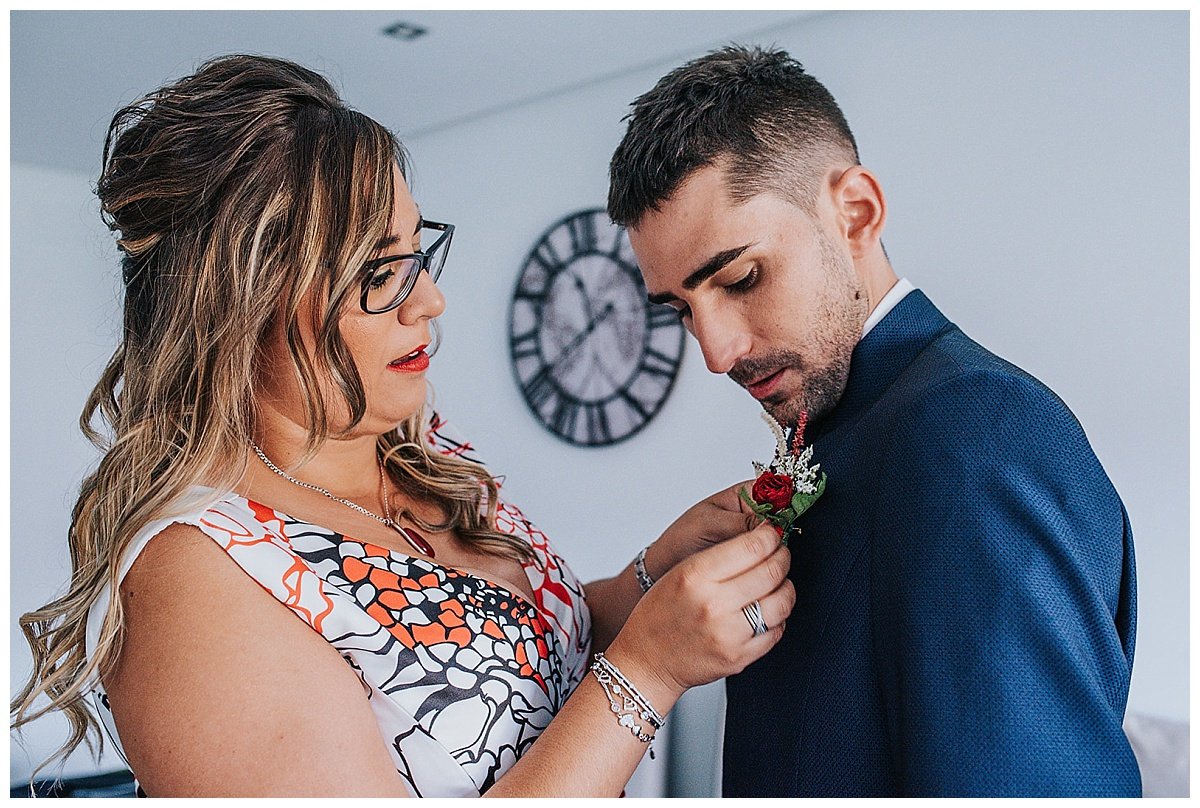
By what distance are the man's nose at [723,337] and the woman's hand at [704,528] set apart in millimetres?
178

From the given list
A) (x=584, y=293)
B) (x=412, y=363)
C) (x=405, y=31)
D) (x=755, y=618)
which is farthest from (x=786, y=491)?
(x=584, y=293)

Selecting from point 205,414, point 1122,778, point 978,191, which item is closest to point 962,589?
point 1122,778

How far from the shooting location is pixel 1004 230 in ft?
9.04

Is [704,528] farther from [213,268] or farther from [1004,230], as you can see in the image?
[1004,230]

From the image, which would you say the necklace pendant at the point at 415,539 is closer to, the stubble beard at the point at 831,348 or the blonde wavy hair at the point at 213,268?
the blonde wavy hair at the point at 213,268

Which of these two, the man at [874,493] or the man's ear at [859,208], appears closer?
the man at [874,493]

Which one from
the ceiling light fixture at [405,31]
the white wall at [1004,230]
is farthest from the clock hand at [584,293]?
the ceiling light fixture at [405,31]

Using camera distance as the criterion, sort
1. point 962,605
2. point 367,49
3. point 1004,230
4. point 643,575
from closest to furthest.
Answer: point 962,605
point 643,575
point 1004,230
point 367,49

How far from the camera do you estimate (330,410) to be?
136 centimetres

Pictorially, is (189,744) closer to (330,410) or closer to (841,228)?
(330,410)

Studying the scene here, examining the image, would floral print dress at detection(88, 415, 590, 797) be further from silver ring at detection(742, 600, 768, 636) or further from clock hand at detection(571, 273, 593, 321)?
clock hand at detection(571, 273, 593, 321)

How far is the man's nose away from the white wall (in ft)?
2.48

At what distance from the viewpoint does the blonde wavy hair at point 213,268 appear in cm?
123

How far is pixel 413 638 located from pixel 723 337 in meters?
0.51
